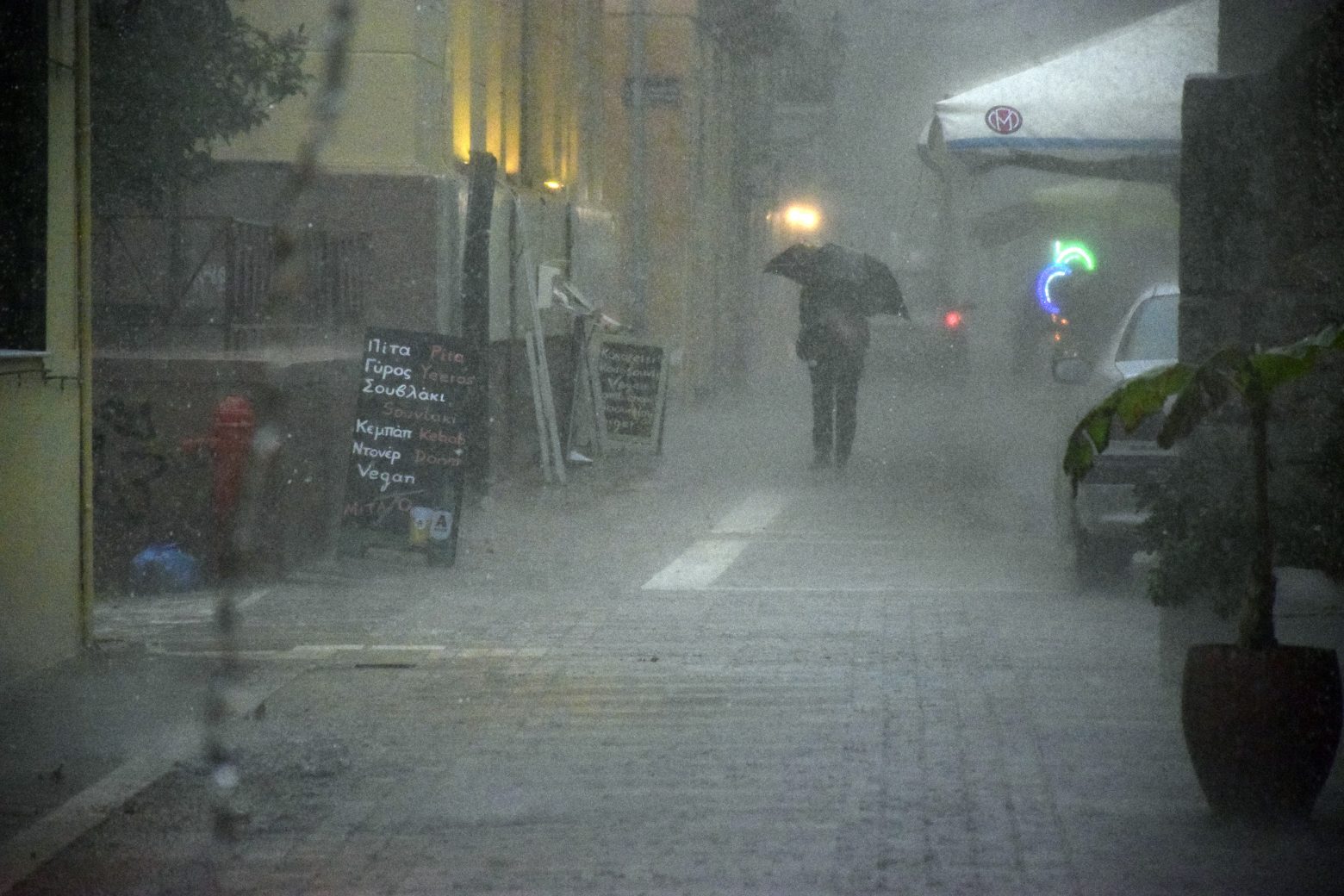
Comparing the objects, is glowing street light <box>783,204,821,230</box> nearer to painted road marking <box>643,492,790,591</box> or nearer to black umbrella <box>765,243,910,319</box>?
→ black umbrella <box>765,243,910,319</box>

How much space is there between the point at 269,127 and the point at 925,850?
10.8 m

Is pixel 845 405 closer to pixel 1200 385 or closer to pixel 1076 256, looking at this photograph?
pixel 1076 256

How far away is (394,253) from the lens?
50.1ft

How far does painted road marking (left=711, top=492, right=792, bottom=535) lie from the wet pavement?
1067 mm

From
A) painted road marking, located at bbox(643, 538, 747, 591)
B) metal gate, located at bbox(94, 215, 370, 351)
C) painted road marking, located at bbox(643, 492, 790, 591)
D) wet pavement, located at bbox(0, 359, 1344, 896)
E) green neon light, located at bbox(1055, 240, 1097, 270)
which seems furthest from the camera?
green neon light, located at bbox(1055, 240, 1097, 270)

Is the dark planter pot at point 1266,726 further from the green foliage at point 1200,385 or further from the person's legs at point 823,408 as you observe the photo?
the person's legs at point 823,408

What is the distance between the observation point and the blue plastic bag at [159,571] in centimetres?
1092

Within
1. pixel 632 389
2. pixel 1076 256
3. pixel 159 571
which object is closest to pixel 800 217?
pixel 1076 256

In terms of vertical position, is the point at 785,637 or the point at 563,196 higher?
the point at 563,196

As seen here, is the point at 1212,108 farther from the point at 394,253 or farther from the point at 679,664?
the point at 394,253

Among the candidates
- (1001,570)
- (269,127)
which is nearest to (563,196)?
(269,127)

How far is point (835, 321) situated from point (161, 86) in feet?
29.1

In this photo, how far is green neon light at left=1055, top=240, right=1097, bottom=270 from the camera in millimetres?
24031

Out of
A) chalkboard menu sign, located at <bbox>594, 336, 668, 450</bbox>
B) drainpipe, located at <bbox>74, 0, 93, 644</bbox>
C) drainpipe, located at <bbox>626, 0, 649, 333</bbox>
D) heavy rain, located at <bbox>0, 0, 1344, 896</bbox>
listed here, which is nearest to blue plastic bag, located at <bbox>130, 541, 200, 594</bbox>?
heavy rain, located at <bbox>0, 0, 1344, 896</bbox>
